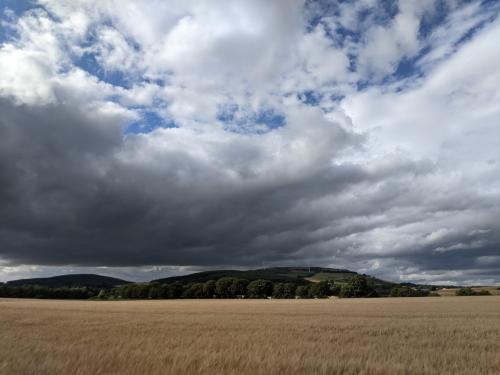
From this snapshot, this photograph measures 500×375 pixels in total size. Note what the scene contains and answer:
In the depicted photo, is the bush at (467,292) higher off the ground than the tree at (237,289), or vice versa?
the tree at (237,289)

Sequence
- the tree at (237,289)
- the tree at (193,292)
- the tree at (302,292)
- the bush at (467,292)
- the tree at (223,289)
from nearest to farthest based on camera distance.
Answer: the bush at (467,292)
the tree at (302,292)
the tree at (193,292)
the tree at (223,289)
the tree at (237,289)

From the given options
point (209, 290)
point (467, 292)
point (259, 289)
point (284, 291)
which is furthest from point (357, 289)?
point (209, 290)

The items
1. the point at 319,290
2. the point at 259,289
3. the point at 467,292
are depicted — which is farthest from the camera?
the point at 259,289

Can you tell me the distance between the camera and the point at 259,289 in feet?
435

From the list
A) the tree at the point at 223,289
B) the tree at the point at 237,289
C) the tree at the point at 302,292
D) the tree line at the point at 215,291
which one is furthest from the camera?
the tree at the point at 237,289

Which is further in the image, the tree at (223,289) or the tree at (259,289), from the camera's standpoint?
the tree at (223,289)

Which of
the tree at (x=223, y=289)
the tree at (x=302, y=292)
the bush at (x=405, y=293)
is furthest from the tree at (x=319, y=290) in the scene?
the tree at (x=223, y=289)

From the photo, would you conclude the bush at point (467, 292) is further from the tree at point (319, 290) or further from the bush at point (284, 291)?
the bush at point (284, 291)

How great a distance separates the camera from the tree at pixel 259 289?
436 ft

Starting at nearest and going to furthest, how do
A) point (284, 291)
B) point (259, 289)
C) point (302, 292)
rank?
point (302, 292)
point (284, 291)
point (259, 289)

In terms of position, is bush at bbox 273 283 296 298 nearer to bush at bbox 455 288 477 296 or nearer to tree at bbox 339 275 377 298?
tree at bbox 339 275 377 298

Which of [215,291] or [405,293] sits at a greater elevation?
[215,291]

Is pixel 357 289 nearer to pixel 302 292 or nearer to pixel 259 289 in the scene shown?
pixel 302 292

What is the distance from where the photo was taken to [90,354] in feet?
38.7
